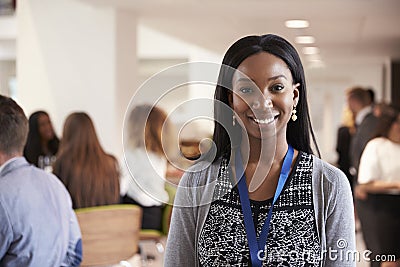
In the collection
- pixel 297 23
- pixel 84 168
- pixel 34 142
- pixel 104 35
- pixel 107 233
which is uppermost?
→ pixel 297 23

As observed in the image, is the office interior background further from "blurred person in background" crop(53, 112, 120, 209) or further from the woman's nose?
the woman's nose

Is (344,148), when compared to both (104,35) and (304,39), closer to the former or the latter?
(304,39)

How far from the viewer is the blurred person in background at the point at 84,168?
4441 millimetres

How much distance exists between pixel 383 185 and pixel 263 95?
345cm

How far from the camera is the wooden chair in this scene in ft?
13.1

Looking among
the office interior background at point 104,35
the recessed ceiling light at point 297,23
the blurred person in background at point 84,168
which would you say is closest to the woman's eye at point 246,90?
the blurred person in background at point 84,168

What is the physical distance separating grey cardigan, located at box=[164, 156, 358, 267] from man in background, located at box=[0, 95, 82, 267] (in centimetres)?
84

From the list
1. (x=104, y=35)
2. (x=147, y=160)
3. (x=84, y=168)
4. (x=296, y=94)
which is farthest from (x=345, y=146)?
(x=296, y=94)

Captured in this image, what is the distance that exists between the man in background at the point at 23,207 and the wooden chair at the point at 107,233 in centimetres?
145

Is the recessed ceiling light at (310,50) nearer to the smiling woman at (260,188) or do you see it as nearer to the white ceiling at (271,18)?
the white ceiling at (271,18)

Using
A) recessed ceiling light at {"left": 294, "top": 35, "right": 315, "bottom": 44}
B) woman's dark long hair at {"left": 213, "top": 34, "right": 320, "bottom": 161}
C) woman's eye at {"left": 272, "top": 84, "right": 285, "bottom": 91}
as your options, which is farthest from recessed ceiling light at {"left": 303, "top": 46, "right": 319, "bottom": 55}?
woman's eye at {"left": 272, "top": 84, "right": 285, "bottom": 91}

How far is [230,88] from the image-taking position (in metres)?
1.58

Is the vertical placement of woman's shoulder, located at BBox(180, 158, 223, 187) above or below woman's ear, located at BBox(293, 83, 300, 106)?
below

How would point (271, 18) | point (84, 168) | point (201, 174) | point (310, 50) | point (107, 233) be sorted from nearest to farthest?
point (201, 174), point (107, 233), point (84, 168), point (271, 18), point (310, 50)
